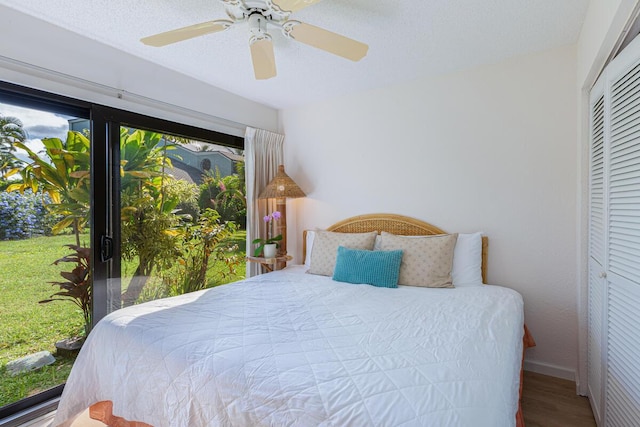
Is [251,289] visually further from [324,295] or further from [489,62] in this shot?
[489,62]

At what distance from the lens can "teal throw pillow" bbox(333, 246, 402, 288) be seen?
2395mm

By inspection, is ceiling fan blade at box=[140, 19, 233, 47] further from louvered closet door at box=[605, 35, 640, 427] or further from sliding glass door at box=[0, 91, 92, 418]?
louvered closet door at box=[605, 35, 640, 427]

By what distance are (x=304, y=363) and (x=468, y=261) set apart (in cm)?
179

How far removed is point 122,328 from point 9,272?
951 mm

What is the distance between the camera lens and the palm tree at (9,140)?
1843 millimetres

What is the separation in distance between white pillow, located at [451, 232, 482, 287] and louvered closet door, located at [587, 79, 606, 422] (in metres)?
0.66

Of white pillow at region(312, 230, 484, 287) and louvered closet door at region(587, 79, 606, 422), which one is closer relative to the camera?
louvered closet door at region(587, 79, 606, 422)

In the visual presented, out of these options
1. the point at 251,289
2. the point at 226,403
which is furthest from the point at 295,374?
the point at 251,289

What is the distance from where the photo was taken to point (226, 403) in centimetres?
108

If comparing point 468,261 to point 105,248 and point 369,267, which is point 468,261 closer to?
point 369,267

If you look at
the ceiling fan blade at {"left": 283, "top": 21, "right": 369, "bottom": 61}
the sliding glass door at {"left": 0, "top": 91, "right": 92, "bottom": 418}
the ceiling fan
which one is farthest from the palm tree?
the ceiling fan blade at {"left": 283, "top": 21, "right": 369, "bottom": 61}

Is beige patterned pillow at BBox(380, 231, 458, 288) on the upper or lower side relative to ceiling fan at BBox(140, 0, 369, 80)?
lower

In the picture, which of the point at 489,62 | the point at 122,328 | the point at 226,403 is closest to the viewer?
the point at 226,403

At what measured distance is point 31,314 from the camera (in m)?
1.98
